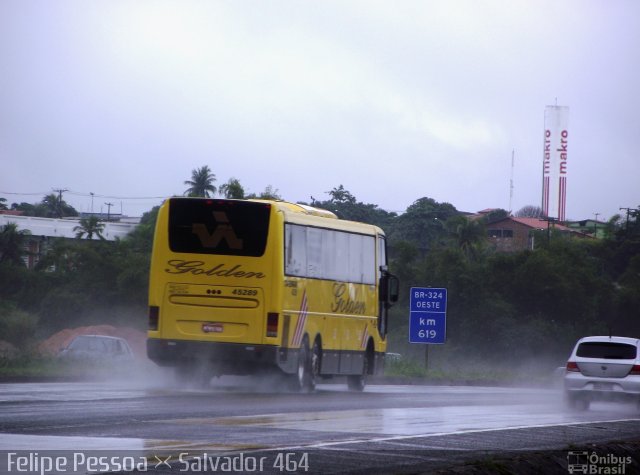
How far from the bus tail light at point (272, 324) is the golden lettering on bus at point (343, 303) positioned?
3664 millimetres

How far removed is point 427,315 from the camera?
142 feet

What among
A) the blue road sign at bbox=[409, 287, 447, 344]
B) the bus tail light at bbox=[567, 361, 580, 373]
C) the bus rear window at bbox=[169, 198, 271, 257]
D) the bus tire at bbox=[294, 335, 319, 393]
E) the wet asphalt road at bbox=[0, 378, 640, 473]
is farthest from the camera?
the blue road sign at bbox=[409, 287, 447, 344]

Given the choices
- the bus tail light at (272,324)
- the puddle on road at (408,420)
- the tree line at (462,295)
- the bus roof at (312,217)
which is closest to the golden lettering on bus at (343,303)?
the bus roof at (312,217)

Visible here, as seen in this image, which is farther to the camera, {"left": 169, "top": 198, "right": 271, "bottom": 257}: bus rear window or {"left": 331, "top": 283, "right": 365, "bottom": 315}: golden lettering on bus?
{"left": 331, "top": 283, "right": 365, "bottom": 315}: golden lettering on bus

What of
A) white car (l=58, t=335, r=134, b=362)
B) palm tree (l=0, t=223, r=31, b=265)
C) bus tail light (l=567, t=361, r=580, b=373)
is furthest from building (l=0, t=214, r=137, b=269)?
bus tail light (l=567, t=361, r=580, b=373)

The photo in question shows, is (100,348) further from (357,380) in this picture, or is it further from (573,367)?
(573,367)

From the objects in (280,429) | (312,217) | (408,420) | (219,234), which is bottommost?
(408,420)

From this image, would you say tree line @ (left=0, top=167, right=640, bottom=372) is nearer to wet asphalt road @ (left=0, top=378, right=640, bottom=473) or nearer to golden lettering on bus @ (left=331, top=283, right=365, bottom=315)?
golden lettering on bus @ (left=331, top=283, right=365, bottom=315)

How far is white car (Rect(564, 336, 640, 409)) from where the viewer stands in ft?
82.5

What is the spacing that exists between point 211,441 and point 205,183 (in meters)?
110

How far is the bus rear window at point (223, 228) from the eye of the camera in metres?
25.2

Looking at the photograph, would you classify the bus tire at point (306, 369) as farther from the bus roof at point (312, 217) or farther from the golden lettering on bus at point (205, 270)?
the bus roof at point (312, 217)

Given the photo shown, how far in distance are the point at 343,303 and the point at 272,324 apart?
4388 mm

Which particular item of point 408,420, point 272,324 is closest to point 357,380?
point 272,324
